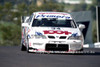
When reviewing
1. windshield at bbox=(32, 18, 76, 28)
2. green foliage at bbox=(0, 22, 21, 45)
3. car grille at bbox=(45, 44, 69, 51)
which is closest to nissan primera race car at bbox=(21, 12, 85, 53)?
car grille at bbox=(45, 44, 69, 51)

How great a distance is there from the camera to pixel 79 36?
690 inches

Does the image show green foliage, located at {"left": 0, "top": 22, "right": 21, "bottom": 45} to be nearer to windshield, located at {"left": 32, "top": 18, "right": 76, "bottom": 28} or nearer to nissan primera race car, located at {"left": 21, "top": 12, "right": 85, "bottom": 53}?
windshield, located at {"left": 32, "top": 18, "right": 76, "bottom": 28}

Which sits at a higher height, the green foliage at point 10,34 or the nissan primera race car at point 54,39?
the nissan primera race car at point 54,39

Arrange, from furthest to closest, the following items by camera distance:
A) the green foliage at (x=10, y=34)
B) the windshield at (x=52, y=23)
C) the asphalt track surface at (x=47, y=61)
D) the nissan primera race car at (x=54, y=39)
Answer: the green foliage at (x=10, y=34) < the windshield at (x=52, y=23) < the nissan primera race car at (x=54, y=39) < the asphalt track surface at (x=47, y=61)

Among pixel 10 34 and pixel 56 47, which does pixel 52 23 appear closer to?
pixel 56 47

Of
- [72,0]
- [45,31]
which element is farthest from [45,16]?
[72,0]

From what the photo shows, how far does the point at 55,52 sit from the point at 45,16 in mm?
1633

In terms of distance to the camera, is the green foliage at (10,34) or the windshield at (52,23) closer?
the windshield at (52,23)

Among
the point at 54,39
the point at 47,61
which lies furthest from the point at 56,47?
the point at 47,61

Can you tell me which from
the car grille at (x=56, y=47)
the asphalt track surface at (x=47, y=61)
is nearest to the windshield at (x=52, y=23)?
the car grille at (x=56, y=47)

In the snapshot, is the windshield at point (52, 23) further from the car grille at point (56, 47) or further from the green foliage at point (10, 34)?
the green foliage at point (10, 34)

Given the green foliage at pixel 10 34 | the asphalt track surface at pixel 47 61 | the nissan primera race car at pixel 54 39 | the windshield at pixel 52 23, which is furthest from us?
the green foliage at pixel 10 34

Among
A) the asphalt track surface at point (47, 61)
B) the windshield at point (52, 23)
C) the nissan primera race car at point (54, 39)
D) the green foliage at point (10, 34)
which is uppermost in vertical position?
the windshield at point (52, 23)

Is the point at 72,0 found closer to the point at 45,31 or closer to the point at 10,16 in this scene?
the point at 10,16
